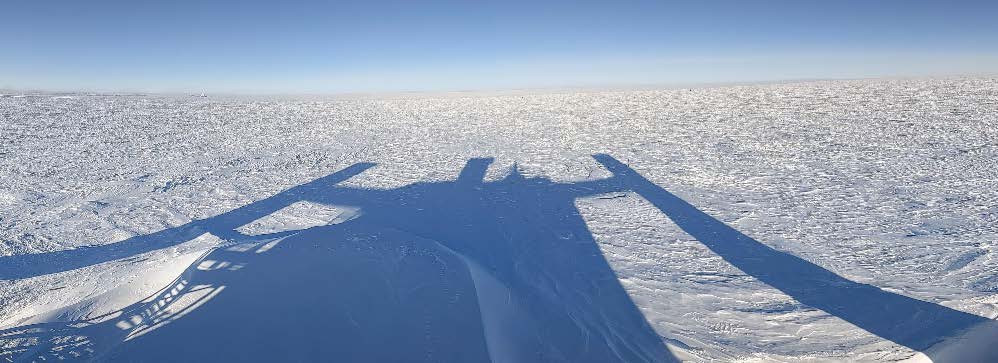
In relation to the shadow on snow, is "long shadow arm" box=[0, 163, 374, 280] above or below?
above

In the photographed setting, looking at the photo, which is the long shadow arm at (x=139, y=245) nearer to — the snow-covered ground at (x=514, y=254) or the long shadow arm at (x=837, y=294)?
the snow-covered ground at (x=514, y=254)

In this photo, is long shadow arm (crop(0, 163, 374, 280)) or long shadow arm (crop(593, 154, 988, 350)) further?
long shadow arm (crop(0, 163, 374, 280))

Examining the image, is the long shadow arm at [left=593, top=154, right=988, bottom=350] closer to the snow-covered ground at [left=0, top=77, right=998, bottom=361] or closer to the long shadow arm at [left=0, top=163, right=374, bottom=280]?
the snow-covered ground at [left=0, top=77, right=998, bottom=361]

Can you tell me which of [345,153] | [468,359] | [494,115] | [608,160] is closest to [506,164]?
[608,160]

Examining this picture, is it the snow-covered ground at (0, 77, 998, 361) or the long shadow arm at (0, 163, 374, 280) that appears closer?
the snow-covered ground at (0, 77, 998, 361)

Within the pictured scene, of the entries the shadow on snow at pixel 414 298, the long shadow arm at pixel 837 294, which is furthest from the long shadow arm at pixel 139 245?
the long shadow arm at pixel 837 294

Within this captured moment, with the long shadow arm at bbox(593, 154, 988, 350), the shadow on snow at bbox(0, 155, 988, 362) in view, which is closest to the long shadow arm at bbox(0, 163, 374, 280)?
the shadow on snow at bbox(0, 155, 988, 362)
